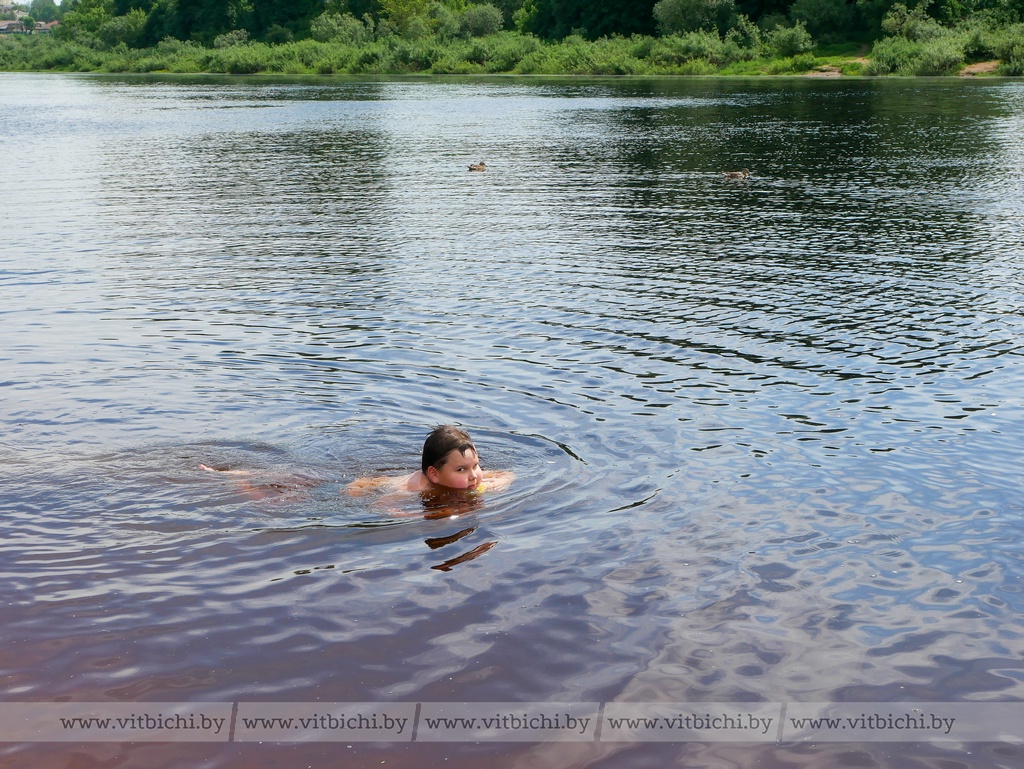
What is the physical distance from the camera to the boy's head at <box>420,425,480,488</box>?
8859mm

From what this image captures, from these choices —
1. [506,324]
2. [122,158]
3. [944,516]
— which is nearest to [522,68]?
[122,158]

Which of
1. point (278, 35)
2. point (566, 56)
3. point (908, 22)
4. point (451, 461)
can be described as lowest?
point (451, 461)

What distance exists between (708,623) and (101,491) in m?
5.21

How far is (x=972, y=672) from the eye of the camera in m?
6.73

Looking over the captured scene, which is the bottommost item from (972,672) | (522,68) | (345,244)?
(972,672)

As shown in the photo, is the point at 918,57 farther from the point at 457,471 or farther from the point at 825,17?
the point at 457,471

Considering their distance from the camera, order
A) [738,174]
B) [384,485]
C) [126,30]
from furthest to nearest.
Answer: [126,30], [738,174], [384,485]

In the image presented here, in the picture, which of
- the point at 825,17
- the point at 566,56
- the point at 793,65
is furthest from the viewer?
the point at 566,56

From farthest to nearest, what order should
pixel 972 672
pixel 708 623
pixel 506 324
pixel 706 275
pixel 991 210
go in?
pixel 991 210 < pixel 706 275 < pixel 506 324 < pixel 708 623 < pixel 972 672

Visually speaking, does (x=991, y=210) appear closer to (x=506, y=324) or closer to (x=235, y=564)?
(x=506, y=324)

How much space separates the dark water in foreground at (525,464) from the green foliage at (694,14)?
81.2 meters

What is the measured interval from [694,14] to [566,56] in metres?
12.6

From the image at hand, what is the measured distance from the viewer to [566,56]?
10638cm

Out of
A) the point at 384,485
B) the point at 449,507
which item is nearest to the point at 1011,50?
the point at 384,485
